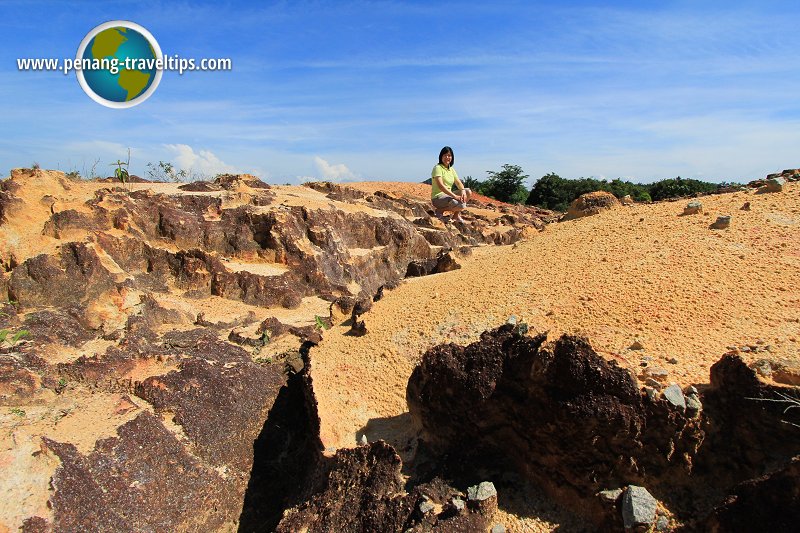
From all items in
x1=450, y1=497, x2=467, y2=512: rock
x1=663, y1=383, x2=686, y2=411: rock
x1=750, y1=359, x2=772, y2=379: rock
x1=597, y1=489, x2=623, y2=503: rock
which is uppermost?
x1=750, y1=359, x2=772, y2=379: rock

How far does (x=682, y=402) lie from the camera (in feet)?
11.1

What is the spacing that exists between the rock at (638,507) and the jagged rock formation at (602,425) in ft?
0.54

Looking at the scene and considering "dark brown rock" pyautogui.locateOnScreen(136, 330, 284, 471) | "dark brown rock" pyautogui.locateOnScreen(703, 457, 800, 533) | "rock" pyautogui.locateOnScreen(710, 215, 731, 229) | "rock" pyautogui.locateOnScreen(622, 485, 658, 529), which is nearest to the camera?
"dark brown rock" pyautogui.locateOnScreen(703, 457, 800, 533)

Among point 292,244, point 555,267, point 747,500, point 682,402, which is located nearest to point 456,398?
point 682,402

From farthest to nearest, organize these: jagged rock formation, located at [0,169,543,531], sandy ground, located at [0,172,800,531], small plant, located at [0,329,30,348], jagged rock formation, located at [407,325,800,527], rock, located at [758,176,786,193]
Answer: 1. rock, located at [758,176,786,193]
2. small plant, located at [0,329,30,348]
3. jagged rock formation, located at [0,169,543,531]
4. sandy ground, located at [0,172,800,531]
5. jagged rock formation, located at [407,325,800,527]

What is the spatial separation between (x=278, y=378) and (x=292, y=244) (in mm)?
4678

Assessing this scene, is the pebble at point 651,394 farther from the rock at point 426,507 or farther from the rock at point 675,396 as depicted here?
the rock at point 426,507

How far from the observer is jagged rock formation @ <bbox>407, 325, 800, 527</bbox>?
3.31 meters

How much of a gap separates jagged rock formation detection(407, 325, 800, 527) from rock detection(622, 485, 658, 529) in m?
0.16

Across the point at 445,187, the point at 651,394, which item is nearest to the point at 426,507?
the point at 651,394

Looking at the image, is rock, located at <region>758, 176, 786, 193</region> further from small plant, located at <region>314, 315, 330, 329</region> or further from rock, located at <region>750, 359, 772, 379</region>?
small plant, located at <region>314, 315, 330, 329</region>

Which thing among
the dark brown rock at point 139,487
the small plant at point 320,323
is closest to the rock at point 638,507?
the dark brown rock at point 139,487

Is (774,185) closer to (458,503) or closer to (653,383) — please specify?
(653,383)

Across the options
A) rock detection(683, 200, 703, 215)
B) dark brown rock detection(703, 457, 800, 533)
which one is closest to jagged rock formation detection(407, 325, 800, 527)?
dark brown rock detection(703, 457, 800, 533)
